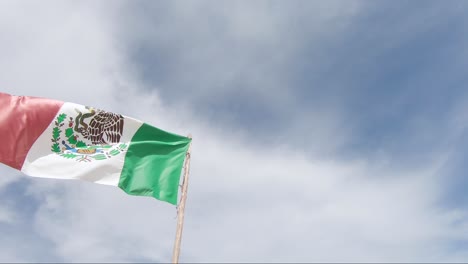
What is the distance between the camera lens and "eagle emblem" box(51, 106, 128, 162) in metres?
15.7

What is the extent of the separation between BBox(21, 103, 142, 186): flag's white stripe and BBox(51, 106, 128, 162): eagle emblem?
206mm

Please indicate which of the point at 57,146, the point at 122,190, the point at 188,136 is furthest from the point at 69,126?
the point at 188,136

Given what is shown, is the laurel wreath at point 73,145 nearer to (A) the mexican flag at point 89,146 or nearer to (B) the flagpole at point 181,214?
(A) the mexican flag at point 89,146

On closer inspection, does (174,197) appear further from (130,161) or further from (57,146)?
(57,146)

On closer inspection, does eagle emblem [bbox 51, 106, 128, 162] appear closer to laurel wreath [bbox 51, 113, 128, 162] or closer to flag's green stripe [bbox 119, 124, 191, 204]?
laurel wreath [bbox 51, 113, 128, 162]

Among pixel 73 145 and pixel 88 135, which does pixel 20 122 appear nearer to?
pixel 73 145

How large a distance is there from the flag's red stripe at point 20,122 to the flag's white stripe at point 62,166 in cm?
23

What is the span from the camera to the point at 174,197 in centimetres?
1488

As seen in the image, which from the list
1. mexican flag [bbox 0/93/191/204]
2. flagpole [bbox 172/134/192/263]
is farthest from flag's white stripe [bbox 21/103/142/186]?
flagpole [bbox 172/134/192/263]

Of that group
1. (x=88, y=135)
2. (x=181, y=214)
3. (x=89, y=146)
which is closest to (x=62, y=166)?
(x=89, y=146)

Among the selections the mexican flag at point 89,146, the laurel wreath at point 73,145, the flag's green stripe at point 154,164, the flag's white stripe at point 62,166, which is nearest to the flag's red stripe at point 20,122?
the mexican flag at point 89,146

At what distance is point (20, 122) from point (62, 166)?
2.40 meters

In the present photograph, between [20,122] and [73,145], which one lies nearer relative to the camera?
[20,122]

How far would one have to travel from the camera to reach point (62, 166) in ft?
49.7
